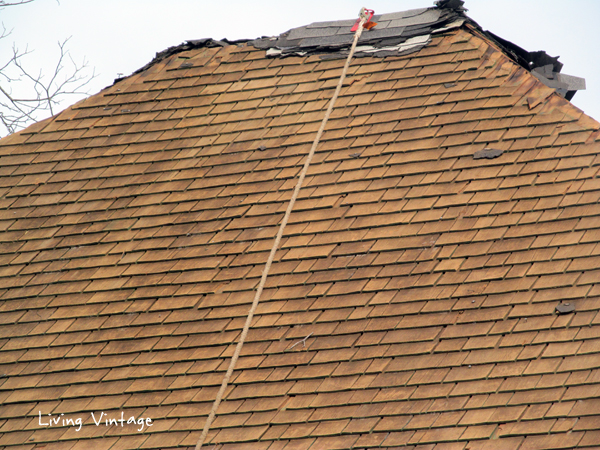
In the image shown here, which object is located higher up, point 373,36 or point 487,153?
point 373,36

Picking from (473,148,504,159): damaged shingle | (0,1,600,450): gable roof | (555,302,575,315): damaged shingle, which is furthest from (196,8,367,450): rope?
(555,302,575,315): damaged shingle

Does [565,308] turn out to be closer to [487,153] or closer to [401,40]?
[487,153]

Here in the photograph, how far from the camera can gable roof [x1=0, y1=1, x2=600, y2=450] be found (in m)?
4.86

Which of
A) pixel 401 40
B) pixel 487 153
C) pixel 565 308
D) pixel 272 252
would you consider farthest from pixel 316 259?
pixel 401 40

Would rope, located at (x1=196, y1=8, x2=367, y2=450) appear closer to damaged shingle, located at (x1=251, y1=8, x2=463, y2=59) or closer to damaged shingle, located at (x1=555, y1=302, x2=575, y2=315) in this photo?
damaged shingle, located at (x1=251, y1=8, x2=463, y2=59)

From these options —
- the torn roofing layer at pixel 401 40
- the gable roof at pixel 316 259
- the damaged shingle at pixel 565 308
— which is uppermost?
the torn roofing layer at pixel 401 40

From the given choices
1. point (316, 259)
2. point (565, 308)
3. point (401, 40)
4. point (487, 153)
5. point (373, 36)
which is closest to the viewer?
point (565, 308)

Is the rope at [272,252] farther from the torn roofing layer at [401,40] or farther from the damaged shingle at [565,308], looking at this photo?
the damaged shingle at [565,308]

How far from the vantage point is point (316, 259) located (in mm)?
5734

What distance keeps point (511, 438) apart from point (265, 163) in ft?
11.2

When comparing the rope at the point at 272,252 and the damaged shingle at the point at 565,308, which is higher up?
the rope at the point at 272,252

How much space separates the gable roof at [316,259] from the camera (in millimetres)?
4859

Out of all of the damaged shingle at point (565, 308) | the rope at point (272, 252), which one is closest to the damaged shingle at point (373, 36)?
the rope at point (272, 252)

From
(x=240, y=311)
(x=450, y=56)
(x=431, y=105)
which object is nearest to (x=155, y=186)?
(x=240, y=311)
